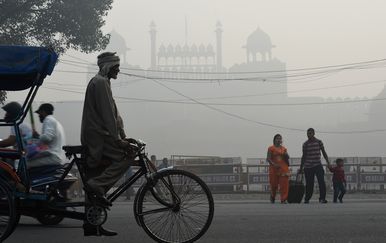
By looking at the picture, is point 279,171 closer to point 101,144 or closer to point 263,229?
point 263,229

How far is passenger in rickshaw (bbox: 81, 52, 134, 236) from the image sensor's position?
17.2 ft

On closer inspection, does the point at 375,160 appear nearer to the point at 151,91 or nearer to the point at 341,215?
the point at 341,215

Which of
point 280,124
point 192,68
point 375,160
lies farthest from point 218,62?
point 375,160

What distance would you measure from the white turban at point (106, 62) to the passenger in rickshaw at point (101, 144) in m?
0.07

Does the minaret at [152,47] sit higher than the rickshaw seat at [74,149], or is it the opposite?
the minaret at [152,47]

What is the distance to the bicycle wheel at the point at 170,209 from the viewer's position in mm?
5316

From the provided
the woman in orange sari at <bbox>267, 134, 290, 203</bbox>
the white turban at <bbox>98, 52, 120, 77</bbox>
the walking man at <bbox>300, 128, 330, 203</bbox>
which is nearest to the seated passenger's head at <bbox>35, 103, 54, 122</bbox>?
the white turban at <bbox>98, 52, 120, 77</bbox>

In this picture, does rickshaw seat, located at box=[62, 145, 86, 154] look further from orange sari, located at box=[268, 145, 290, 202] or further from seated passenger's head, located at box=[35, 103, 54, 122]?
orange sari, located at box=[268, 145, 290, 202]

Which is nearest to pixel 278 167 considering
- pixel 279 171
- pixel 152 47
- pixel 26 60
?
pixel 279 171

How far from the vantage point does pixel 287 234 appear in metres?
6.52

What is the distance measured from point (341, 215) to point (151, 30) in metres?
113

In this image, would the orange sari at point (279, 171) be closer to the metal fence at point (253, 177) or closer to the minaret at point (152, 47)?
the metal fence at point (253, 177)

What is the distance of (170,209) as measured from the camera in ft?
17.7

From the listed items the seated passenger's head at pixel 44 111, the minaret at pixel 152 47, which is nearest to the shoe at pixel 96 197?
the seated passenger's head at pixel 44 111
